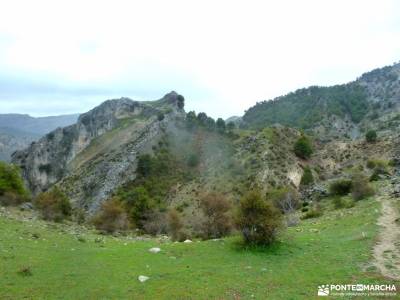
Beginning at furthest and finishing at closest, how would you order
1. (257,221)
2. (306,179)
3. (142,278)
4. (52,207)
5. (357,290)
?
(306,179)
(52,207)
(257,221)
(142,278)
(357,290)

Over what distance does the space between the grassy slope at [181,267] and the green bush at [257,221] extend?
0.99 metres

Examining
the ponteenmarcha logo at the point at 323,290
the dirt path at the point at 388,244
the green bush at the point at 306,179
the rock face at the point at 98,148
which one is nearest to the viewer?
the ponteenmarcha logo at the point at 323,290

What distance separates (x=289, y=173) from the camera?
86.8 m

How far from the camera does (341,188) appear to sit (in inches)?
2233

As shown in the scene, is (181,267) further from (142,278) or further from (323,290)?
(323,290)

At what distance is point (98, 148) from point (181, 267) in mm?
116323

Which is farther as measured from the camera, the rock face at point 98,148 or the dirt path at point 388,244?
the rock face at point 98,148

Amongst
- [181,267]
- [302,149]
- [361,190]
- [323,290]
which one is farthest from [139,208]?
[323,290]

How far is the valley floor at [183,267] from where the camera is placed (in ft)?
59.9

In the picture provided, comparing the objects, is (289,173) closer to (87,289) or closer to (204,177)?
(204,177)

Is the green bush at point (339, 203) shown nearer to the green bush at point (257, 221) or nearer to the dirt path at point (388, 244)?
the dirt path at point (388, 244)

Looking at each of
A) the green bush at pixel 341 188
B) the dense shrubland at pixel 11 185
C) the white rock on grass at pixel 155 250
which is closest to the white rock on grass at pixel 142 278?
the white rock on grass at pixel 155 250

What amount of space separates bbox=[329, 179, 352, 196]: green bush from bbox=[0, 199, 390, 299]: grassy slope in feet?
84.1

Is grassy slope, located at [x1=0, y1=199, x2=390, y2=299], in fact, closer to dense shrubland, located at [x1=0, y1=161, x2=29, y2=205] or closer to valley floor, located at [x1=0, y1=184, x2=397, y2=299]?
valley floor, located at [x1=0, y1=184, x2=397, y2=299]
